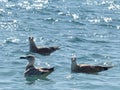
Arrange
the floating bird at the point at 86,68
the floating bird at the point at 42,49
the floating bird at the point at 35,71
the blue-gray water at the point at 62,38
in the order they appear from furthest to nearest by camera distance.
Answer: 1. the floating bird at the point at 42,49
2. the floating bird at the point at 86,68
3. the floating bird at the point at 35,71
4. the blue-gray water at the point at 62,38

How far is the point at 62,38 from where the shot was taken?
3219 cm

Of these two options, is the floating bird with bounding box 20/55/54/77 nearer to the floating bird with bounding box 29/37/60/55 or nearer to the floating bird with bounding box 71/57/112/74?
the floating bird with bounding box 71/57/112/74

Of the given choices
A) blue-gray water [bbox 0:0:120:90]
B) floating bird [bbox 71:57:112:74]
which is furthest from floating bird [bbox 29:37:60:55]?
floating bird [bbox 71:57:112:74]

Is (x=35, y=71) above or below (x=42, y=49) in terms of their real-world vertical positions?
below

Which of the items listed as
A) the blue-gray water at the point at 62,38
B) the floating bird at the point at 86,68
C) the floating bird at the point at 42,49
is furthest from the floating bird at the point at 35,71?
the floating bird at the point at 42,49

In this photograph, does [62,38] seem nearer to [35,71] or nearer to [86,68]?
[86,68]

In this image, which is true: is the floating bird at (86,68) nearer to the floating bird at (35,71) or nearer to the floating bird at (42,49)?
the floating bird at (35,71)

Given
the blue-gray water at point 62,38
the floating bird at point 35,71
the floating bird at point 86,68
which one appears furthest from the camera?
the floating bird at point 86,68

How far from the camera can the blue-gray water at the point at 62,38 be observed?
22.4m

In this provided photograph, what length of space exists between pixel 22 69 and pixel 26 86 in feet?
9.24

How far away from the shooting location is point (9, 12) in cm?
4116

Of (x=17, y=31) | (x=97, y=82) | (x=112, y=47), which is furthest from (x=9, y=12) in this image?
(x=97, y=82)

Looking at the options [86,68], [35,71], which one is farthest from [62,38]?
[35,71]

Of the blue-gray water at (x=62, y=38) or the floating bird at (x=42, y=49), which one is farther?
the floating bird at (x=42, y=49)
